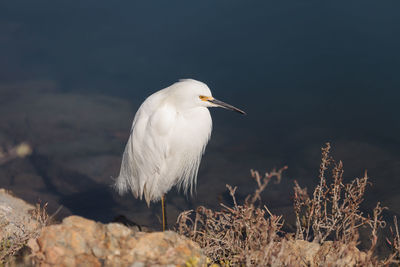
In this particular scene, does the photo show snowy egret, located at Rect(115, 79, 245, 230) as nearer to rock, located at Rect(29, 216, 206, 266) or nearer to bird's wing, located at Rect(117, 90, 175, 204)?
bird's wing, located at Rect(117, 90, 175, 204)

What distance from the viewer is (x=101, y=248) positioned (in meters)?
2.18

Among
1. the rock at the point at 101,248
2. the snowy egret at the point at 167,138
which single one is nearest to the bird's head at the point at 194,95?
the snowy egret at the point at 167,138

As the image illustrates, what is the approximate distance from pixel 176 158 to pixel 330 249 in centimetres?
187

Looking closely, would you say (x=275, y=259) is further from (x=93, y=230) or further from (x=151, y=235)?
(x=93, y=230)

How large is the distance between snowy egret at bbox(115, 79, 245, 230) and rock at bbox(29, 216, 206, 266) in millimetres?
1727

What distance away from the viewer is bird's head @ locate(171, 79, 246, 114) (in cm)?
367

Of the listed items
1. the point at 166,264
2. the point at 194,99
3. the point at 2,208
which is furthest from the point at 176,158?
the point at 2,208

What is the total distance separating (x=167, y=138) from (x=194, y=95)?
23.3 inches

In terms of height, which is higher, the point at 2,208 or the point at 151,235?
the point at 151,235

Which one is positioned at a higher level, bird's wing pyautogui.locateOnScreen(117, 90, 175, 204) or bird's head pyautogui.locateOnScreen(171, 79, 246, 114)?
bird's head pyautogui.locateOnScreen(171, 79, 246, 114)

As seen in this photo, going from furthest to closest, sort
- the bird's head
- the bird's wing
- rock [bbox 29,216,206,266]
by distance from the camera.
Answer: the bird's wing
the bird's head
rock [bbox 29,216,206,266]

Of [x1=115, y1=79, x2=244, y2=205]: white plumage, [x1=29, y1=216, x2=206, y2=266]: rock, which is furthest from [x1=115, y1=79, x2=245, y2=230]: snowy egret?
[x1=29, y1=216, x2=206, y2=266]: rock

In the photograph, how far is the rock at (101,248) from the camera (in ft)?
7.02

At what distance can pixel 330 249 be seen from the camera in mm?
2977
